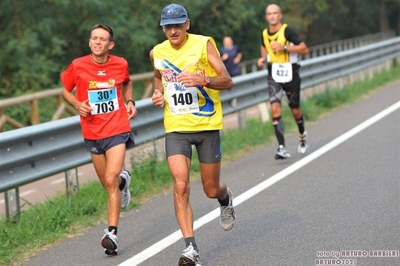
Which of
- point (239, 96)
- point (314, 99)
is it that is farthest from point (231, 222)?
point (314, 99)

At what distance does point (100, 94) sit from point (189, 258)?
2.01 m

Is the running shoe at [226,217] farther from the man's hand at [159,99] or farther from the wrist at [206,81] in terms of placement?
the wrist at [206,81]

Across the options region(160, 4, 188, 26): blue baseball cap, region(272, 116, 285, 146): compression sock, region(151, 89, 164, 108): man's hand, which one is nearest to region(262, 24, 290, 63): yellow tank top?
region(272, 116, 285, 146): compression sock

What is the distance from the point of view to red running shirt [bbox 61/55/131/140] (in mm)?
8406

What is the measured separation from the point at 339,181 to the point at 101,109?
3384 millimetres

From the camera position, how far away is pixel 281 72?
1291 centimetres

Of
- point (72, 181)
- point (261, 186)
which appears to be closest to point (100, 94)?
point (72, 181)

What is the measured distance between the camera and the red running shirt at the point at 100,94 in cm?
841

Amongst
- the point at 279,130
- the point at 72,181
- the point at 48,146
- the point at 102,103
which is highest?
the point at 102,103

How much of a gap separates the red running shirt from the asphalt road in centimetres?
99

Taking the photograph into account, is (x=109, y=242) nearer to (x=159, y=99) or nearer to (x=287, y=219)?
(x=159, y=99)

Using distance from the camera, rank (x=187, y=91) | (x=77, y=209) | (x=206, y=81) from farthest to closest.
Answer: (x=77, y=209) → (x=187, y=91) → (x=206, y=81)

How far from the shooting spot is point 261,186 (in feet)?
35.4

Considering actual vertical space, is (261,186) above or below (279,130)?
A: below
